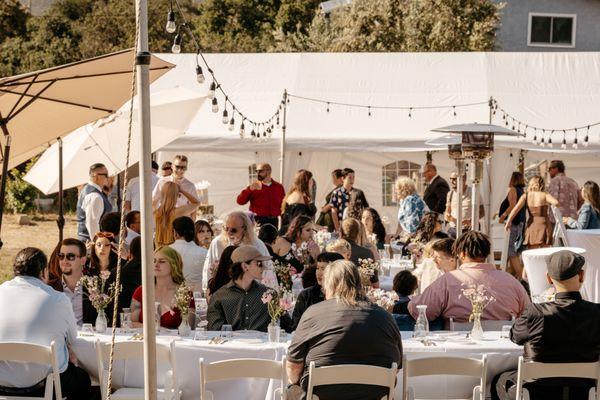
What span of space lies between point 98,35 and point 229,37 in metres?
4.92

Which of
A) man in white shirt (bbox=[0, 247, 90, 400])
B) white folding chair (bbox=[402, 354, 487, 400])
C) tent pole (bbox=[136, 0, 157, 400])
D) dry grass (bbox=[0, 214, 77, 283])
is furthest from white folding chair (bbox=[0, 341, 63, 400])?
dry grass (bbox=[0, 214, 77, 283])

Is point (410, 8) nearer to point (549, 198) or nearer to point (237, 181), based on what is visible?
point (237, 181)

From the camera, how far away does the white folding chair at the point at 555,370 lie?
5.31m

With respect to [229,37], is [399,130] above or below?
below

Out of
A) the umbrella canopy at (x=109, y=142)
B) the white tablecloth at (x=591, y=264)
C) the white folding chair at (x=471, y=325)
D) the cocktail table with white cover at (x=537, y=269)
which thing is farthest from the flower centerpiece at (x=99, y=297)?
the white tablecloth at (x=591, y=264)

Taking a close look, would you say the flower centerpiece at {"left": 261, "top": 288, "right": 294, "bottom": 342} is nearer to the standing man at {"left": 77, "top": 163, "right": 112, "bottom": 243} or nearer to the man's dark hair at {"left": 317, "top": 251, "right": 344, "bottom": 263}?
the man's dark hair at {"left": 317, "top": 251, "right": 344, "bottom": 263}

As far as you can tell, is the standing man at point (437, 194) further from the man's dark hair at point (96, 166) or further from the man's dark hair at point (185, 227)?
the man's dark hair at point (185, 227)

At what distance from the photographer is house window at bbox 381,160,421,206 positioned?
16703mm

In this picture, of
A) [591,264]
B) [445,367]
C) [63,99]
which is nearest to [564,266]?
[445,367]

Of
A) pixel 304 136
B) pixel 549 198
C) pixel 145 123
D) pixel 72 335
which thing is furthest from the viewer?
pixel 304 136

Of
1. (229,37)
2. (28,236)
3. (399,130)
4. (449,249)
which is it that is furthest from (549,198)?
(229,37)

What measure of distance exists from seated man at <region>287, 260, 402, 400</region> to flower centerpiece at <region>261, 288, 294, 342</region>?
2.45ft

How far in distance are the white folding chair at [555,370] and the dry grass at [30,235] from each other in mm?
10855

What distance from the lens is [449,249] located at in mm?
7633
